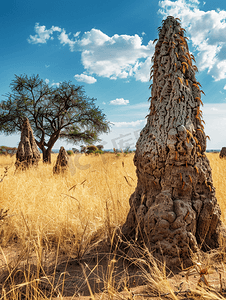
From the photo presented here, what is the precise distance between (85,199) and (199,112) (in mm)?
3020

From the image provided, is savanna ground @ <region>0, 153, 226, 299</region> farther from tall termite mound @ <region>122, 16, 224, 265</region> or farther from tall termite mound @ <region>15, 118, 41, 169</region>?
tall termite mound @ <region>15, 118, 41, 169</region>

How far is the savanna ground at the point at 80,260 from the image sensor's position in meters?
1.67

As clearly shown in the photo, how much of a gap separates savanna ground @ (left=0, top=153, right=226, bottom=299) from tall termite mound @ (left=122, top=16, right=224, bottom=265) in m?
0.21

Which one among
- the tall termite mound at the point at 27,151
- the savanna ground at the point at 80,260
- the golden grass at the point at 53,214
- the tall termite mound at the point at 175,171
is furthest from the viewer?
the tall termite mound at the point at 27,151

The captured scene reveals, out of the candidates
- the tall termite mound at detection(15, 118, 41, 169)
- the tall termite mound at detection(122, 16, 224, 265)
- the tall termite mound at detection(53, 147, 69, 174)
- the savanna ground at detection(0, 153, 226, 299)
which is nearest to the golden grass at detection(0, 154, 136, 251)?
the savanna ground at detection(0, 153, 226, 299)

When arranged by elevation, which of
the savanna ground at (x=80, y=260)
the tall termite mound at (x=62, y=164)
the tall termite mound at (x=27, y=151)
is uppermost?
the tall termite mound at (x=27, y=151)

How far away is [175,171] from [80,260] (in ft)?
5.27

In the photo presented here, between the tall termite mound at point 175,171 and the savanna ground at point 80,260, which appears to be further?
the tall termite mound at point 175,171

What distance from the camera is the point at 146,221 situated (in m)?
2.26

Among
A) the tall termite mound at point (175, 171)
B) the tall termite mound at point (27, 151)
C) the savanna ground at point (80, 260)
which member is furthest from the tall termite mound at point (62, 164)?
the tall termite mound at point (175, 171)

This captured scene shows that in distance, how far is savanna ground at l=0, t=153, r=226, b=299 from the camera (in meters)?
1.67

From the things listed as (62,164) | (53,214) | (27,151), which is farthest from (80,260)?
(27,151)

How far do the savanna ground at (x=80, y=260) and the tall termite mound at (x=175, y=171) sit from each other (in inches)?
8.3

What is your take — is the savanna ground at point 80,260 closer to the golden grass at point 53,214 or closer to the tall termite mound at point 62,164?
the golden grass at point 53,214
